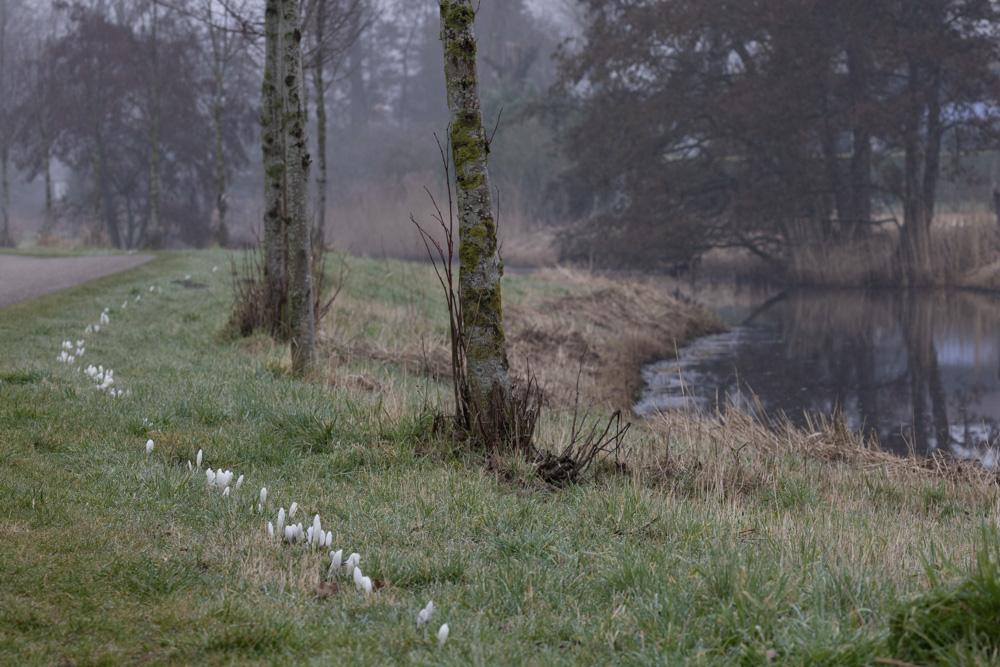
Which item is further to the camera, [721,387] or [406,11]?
[406,11]

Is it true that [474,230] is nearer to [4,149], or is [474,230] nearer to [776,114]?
[776,114]

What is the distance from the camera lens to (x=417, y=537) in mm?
4172

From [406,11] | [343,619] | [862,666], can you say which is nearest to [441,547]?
[343,619]

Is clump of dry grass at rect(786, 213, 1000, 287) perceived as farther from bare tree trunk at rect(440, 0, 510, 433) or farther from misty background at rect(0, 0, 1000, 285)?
bare tree trunk at rect(440, 0, 510, 433)

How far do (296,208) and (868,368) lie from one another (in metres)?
11.4

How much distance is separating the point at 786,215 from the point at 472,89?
24.9 meters

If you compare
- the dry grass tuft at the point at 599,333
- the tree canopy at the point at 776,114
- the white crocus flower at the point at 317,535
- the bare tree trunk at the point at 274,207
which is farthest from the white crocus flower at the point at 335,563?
the tree canopy at the point at 776,114

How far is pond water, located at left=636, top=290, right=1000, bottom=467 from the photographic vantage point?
37.1 feet

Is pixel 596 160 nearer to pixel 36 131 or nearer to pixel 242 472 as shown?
pixel 36 131

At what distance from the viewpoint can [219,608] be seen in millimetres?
3275

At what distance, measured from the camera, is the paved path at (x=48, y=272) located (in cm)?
1299

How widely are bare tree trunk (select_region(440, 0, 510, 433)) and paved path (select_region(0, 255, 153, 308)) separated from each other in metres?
8.17

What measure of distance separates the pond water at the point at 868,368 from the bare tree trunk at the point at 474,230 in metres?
2.71

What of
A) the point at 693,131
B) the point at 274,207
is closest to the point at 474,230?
the point at 274,207
